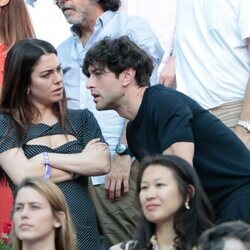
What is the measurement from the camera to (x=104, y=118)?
7523 mm

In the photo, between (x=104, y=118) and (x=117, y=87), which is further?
(x=104, y=118)

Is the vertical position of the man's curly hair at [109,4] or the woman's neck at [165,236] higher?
the man's curly hair at [109,4]

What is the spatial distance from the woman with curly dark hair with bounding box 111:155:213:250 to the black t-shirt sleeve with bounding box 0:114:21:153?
1113mm

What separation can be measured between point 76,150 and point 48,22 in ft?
9.95

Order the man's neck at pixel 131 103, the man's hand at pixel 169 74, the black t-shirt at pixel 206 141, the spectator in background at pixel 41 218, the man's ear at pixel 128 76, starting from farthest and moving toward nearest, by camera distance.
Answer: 1. the man's hand at pixel 169 74
2. the man's ear at pixel 128 76
3. the man's neck at pixel 131 103
4. the black t-shirt at pixel 206 141
5. the spectator in background at pixel 41 218

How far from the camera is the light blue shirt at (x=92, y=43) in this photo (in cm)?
750

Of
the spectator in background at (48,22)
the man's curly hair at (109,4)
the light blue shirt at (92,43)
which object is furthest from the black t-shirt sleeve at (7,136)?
the spectator in background at (48,22)

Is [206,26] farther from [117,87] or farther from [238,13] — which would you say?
[117,87]

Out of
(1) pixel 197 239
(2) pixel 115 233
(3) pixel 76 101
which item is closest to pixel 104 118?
(3) pixel 76 101

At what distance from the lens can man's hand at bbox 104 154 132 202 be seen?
7109mm

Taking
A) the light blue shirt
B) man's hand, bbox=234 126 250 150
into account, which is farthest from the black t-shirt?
the light blue shirt

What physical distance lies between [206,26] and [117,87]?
3.21 feet

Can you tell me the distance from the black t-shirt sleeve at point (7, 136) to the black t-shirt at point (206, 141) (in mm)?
Answer: 881

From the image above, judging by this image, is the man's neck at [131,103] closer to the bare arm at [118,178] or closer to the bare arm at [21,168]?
the bare arm at [21,168]
